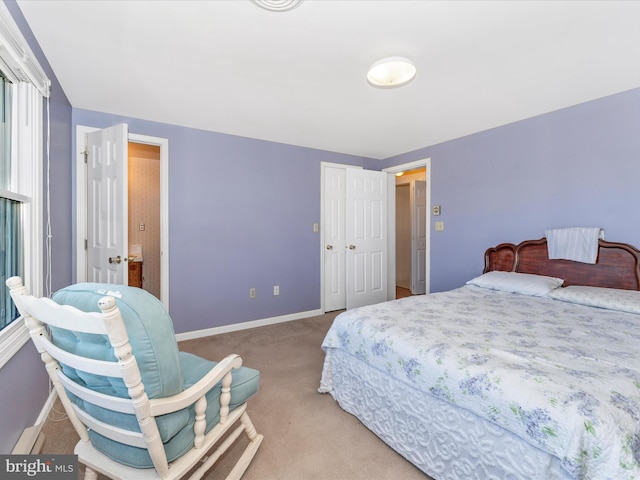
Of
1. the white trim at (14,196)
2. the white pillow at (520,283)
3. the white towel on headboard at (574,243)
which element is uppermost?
the white trim at (14,196)

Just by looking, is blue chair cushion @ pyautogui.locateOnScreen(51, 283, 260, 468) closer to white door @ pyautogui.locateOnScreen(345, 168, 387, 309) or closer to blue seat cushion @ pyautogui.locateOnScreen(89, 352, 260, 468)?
blue seat cushion @ pyautogui.locateOnScreen(89, 352, 260, 468)

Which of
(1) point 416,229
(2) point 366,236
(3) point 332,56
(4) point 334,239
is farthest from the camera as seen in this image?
(1) point 416,229

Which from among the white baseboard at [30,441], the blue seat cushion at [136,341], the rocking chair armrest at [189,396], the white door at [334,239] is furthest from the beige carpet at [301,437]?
the white door at [334,239]

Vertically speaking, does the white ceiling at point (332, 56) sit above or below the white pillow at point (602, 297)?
above

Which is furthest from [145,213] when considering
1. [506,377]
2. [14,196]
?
[506,377]

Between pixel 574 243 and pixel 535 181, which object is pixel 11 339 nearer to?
pixel 574 243

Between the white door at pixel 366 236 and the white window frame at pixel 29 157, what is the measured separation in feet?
10.7

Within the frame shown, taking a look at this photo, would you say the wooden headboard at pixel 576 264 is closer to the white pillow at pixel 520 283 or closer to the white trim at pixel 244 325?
the white pillow at pixel 520 283

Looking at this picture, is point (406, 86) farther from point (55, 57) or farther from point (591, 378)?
point (55, 57)

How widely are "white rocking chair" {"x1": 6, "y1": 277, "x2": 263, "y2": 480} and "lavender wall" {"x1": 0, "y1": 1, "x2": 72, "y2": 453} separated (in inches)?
21.8

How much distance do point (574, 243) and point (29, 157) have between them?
4196 mm

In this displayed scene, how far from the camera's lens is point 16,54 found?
146cm

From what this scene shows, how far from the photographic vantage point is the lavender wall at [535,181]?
8.12 feet

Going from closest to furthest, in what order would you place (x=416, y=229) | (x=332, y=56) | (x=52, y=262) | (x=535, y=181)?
(x=332, y=56) → (x=52, y=262) → (x=535, y=181) → (x=416, y=229)
